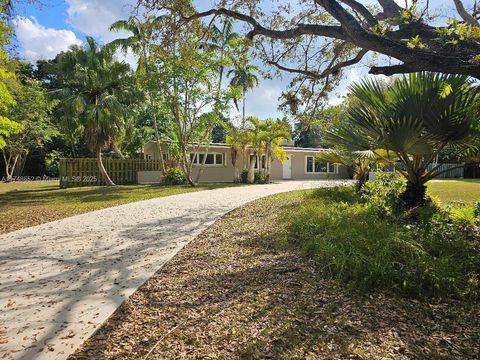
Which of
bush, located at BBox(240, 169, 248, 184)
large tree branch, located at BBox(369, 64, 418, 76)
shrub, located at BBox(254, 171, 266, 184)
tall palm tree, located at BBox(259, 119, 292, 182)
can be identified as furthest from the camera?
bush, located at BBox(240, 169, 248, 184)

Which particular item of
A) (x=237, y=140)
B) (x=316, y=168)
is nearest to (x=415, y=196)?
(x=237, y=140)

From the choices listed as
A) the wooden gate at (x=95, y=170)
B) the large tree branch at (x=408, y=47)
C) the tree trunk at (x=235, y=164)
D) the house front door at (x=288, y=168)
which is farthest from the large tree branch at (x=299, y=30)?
the house front door at (x=288, y=168)

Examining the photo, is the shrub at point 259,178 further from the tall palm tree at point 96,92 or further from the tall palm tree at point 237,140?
the tall palm tree at point 96,92

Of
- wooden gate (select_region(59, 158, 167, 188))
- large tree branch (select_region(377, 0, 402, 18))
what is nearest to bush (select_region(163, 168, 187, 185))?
wooden gate (select_region(59, 158, 167, 188))

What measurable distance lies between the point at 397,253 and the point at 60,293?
13.1 ft

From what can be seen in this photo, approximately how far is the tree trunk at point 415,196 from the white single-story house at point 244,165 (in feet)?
45.3

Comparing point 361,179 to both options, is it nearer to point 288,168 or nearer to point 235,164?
point 235,164

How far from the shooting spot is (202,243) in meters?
6.73

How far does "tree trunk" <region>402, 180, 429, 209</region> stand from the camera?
7652 millimetres

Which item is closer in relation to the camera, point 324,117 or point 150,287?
point 150,287

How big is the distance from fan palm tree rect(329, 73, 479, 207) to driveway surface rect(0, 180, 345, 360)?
4015mm

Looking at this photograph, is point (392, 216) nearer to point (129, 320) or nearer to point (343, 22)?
point (343, 22)

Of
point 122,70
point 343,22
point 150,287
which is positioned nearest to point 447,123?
point 343,22

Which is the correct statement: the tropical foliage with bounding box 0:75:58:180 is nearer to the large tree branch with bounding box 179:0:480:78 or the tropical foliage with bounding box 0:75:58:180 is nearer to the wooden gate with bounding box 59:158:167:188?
the wooden gate with bounding box 59:158:167:188
